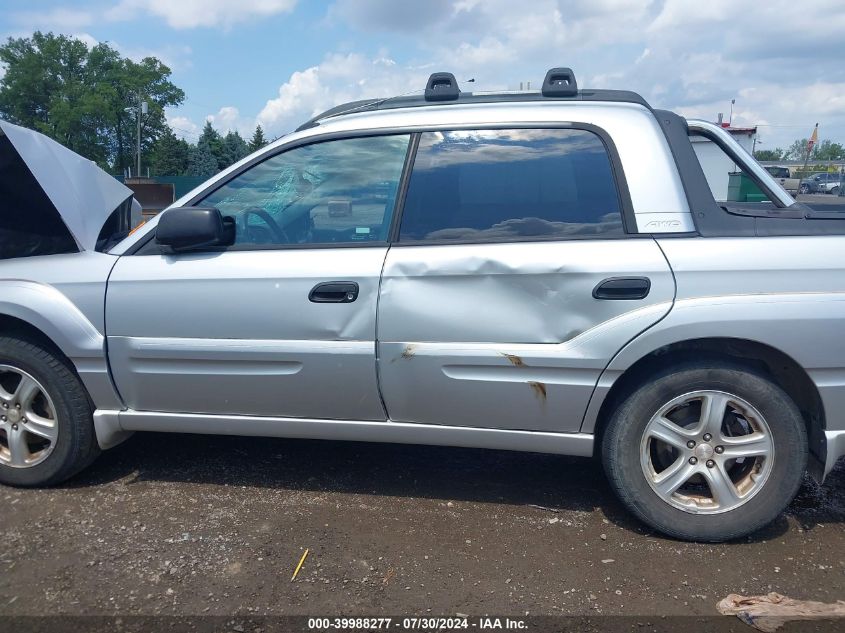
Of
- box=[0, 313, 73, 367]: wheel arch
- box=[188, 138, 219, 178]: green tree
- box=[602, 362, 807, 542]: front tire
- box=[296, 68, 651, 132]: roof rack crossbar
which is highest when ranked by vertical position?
box=[188, 138, 219, 178]: green tree

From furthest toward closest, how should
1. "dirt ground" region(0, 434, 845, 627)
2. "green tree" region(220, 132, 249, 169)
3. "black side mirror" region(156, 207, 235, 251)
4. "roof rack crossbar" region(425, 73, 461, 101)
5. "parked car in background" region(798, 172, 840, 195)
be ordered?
"green tree" region(220, 132, 249, 169)
"parked car in background" region(798, 172, 840, 195)
"roof rack crossbar" region(425, 73, 461, 101)
"black side mirror" region(156, 207, 235, 251)
"dirt ground" region(0, 434, 845, 627)

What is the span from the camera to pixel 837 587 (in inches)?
105

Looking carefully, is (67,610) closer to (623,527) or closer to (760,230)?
(623,527)

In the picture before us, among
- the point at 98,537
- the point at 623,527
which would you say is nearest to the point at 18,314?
the point at 98,537

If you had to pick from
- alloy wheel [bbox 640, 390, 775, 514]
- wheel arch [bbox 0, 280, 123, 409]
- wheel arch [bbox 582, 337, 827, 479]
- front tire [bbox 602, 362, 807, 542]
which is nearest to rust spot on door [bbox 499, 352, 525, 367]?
wheel arch [bbox 582, 337, 827, 479]

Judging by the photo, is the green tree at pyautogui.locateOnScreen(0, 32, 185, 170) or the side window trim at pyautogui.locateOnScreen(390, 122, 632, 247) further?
the green tree at pyautogui.locateOnScreen(0, 32, 185, 170)

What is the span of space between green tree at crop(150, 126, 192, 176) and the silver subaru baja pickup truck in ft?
197

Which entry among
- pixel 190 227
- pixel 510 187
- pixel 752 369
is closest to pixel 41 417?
pixel 190 227

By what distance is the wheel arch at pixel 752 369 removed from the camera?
2.78 metres

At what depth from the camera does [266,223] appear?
10.6ft

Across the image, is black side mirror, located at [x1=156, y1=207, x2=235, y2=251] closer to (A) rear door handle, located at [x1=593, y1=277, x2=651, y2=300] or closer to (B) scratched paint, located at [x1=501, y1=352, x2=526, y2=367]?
(B) scratched paint, located at [x1=501, y1=352, x2=526, y2=367]

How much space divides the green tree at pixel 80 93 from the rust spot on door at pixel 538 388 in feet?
224

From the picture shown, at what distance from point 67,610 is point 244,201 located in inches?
72.7

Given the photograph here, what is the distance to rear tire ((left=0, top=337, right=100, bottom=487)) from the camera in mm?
3312
